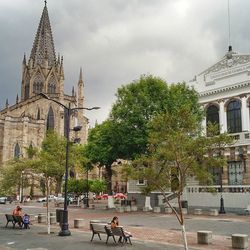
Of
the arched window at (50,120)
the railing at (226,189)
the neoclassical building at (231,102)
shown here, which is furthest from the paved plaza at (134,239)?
the arched window at (50,120)

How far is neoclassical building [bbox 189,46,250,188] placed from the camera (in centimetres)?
3594

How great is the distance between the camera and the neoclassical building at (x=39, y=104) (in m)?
84.3

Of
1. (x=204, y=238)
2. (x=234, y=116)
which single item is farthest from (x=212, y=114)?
(x=204, y=238)

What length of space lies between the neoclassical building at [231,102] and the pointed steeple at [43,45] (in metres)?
66.3

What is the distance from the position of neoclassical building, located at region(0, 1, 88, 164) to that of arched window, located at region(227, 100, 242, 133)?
5060 centimetres

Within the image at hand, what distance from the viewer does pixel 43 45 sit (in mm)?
104875

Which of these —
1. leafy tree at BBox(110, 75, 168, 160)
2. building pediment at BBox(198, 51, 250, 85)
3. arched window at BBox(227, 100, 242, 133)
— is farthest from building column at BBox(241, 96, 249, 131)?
leafy tree at BBox(110, 75, 168, 160)

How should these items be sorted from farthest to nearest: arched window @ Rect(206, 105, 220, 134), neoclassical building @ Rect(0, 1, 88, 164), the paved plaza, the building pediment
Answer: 1. neoclassical building @ Rect(0, 1, 88, 164)
2. arched window @ Rect(206, 105, 220, 134)
3. the building pediment
4. the paved plaza

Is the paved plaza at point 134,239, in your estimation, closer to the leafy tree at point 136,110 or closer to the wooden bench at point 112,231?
the wooden bench at point 112,231

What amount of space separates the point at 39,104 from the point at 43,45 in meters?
20.0

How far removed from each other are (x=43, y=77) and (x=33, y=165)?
79.2 meters

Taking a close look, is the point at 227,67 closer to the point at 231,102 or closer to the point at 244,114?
the point at 231,102

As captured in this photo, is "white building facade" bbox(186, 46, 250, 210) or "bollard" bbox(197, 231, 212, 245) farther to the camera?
"white building facade" bbox(186, 46, 250, 210)

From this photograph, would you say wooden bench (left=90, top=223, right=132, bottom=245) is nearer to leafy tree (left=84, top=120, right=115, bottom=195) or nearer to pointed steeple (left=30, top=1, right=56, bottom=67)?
leafy tree (left=84, top=120, right=115, bottom=195)
